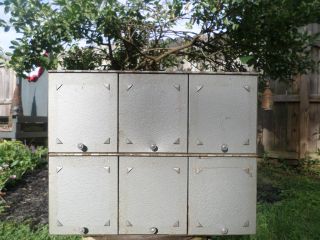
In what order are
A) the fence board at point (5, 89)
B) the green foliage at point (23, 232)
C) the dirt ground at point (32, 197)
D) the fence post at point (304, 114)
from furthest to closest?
1. the fence board at point (5, 89)
2. the fence post at point (304, 114)
3. the dirt ground at point (32, 197)
4. the green foliage at point (23, 232)

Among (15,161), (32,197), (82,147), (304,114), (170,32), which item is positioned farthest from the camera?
(304,114)

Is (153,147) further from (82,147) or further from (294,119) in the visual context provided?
(294,119)

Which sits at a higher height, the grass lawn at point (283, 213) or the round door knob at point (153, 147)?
the round door knob at point (153, 147)

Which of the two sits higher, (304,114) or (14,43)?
(14,43)

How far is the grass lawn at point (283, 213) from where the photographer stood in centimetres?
353

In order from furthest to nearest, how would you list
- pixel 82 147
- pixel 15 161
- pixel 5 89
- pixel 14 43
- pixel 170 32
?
pixel 5 89 → pixel 15 161 → pixel 170 32 → pixel 14 43 → pixel 82 147

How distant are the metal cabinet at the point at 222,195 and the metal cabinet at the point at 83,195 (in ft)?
1.64

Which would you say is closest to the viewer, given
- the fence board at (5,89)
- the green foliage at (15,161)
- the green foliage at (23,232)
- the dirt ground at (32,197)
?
the green foliage at (23,232)

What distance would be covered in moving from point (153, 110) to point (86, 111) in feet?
1.36

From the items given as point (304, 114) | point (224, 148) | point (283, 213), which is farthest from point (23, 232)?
point (304, 114)

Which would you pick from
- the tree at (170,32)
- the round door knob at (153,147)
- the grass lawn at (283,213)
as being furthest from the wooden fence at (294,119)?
the round door knob at (153,147)

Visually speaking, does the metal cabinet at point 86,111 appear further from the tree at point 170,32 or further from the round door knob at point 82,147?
the tree at point 170,32

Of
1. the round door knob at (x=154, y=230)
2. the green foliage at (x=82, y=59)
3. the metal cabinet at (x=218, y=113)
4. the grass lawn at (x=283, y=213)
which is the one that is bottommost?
the grass lawn at (x=283, y=213)

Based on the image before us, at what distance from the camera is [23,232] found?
3.59 metres
